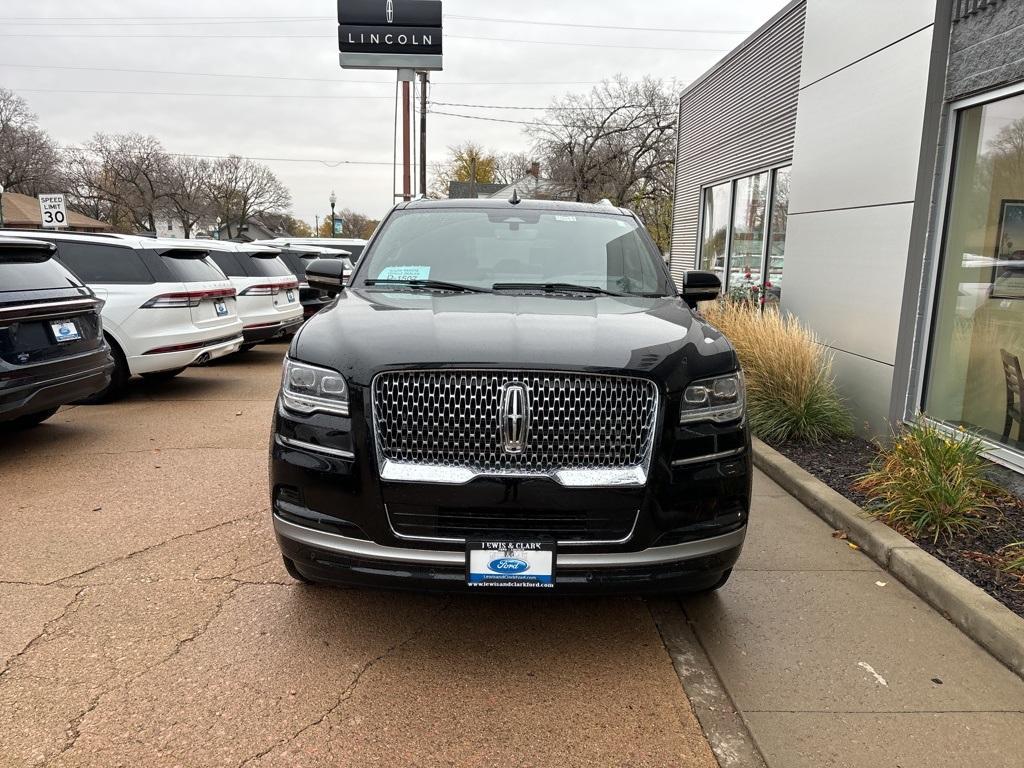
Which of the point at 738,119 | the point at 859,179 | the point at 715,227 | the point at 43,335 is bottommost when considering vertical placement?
the point at 43,335

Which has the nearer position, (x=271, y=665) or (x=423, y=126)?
(x=271, y=665)

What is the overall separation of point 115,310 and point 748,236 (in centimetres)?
921

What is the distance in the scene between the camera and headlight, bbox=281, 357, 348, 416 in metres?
2.72

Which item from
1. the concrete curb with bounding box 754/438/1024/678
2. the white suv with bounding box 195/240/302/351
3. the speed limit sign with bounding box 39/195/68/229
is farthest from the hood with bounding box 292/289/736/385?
the speed limit sign with bounding box 39/195/68/229

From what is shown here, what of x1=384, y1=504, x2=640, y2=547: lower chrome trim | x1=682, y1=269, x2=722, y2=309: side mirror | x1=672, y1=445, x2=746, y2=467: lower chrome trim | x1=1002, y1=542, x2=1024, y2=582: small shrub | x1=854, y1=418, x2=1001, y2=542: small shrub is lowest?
x1=1002, y1=542, x2=1024, y2=582: small shrub

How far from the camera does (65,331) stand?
18.9ft

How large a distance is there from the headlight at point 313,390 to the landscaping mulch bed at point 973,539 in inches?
120

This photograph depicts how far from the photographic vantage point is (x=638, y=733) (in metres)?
2.59

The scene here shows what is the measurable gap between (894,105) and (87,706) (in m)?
6.46

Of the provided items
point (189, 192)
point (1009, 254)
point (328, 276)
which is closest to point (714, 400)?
point (328, 276)

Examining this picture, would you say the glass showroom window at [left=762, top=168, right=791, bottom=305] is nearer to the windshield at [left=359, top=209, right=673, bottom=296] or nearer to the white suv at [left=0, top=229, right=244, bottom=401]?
the windshield at [left=359, top=209, right=673, bottom=296]

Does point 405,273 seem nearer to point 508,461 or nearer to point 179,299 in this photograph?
point 508,461

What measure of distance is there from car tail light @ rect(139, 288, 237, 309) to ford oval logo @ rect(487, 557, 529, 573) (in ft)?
20.7

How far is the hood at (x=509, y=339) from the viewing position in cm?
270
